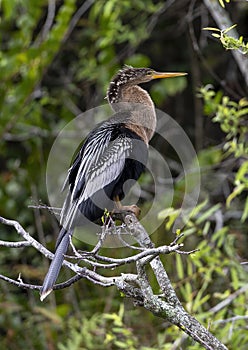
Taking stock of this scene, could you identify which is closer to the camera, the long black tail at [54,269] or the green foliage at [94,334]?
the long black tail at [54,269]

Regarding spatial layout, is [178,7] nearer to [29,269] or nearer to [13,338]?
[29,269]

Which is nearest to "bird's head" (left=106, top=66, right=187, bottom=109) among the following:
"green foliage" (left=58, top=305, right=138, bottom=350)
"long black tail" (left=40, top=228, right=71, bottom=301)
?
"long black tail" (left=40, top=228, right=71, bottom=301)

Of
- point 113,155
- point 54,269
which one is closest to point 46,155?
point 113,155

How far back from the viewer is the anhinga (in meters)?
2.61

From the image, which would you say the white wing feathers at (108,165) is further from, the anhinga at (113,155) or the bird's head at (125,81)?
the bird's head at (125,81)

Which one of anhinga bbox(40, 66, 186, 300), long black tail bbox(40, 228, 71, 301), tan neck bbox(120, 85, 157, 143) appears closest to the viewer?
long black tail bbox(40, 228, 71, 301)

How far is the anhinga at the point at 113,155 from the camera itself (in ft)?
8.55

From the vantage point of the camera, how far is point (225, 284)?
13.0ft

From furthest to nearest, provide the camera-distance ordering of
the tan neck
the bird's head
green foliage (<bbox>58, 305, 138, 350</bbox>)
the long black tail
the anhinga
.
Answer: green foliage (<bbox>58, 305, 138, 350</bbox>), the bird's head, the tan neck, the anhinga, the long black tail

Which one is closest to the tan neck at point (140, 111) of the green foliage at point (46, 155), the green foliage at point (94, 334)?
the green foliage at point (46, 155)

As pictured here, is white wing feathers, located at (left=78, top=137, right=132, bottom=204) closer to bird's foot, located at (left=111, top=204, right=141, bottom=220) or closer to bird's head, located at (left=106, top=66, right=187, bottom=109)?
bird's foot, located at (left=111, top=204, right=141, bottom=220)

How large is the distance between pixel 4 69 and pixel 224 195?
1.77 meters

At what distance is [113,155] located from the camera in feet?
9.28

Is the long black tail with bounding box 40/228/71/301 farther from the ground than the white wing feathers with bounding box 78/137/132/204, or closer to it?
closer to it
